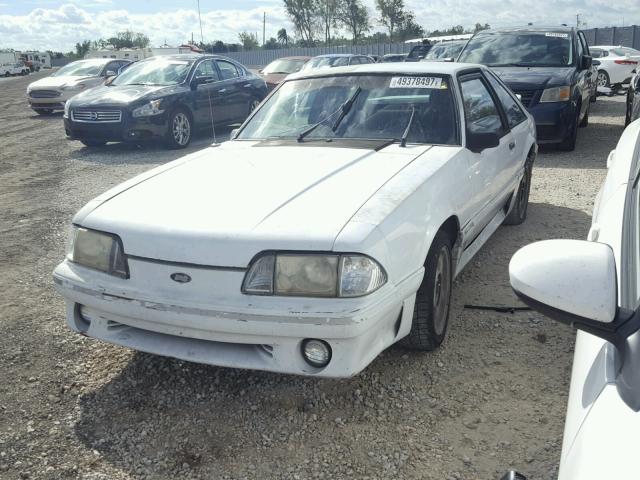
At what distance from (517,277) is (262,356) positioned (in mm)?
1411

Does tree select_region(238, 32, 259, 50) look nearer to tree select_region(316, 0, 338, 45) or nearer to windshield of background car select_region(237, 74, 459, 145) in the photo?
tree select_region(316, 0, 338, 45)

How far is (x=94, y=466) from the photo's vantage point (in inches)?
100

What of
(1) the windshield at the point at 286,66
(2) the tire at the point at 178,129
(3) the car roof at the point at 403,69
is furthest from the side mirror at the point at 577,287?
(1) the windshield at the point at 286,66

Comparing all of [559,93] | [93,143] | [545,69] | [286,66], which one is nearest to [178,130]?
[93,143]

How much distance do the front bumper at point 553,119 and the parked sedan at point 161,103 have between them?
488cm

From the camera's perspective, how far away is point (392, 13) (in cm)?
6856

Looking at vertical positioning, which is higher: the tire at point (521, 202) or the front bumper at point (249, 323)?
the front bumper at point (249, 323)

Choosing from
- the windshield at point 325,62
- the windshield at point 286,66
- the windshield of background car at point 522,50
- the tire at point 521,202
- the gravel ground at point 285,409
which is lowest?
the gravel ground at point 285,409

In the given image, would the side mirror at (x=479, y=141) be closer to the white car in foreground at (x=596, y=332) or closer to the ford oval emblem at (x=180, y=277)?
the ford oval emblem at (x=180, y=277)

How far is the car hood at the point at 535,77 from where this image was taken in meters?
8.51

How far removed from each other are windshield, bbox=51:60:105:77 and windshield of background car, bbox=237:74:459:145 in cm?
1348

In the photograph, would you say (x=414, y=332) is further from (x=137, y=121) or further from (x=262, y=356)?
(x=137, y=121)

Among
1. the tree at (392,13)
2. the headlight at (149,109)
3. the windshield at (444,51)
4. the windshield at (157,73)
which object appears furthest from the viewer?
the tree at (392,13)

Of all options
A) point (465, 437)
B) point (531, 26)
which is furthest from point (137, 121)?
point (465, 437)
